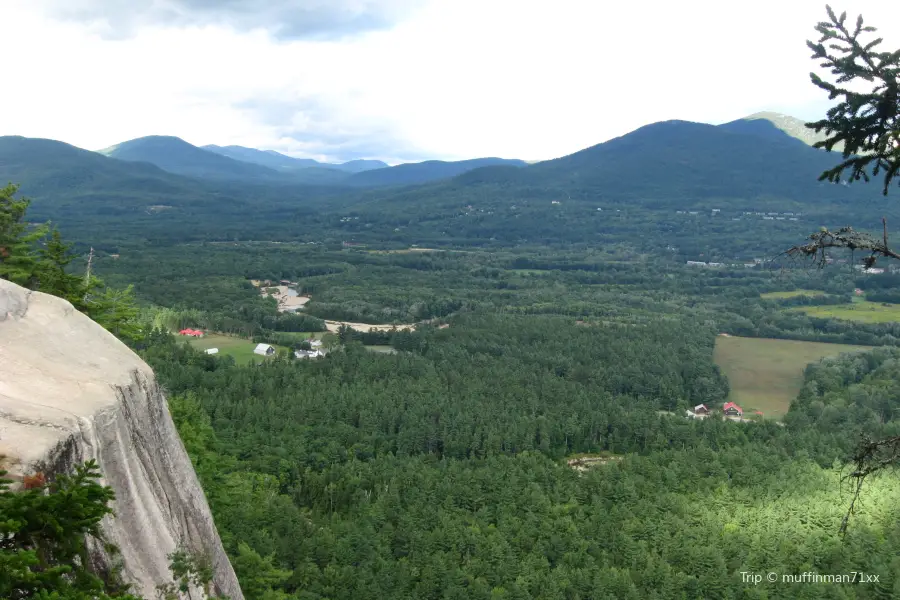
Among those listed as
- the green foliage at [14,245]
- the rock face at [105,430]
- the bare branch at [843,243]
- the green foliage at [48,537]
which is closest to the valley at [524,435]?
the bare branch at [843,243]

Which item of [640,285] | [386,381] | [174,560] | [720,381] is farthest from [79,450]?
[640,285]

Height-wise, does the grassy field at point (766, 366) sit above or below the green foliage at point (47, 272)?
below

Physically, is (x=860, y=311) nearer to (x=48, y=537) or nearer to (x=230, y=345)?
(x=230, y=345)

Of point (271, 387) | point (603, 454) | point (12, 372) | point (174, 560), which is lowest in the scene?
point (603, 454)

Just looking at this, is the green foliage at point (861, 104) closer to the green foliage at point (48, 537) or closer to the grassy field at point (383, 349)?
the green foliage at point (48, 537)

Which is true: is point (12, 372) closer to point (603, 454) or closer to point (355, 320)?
point (603, 454)

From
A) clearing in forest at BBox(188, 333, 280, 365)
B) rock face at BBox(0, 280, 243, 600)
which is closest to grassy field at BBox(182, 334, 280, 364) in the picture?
clearing in forest at BBox(188, 333, 280, 365)
